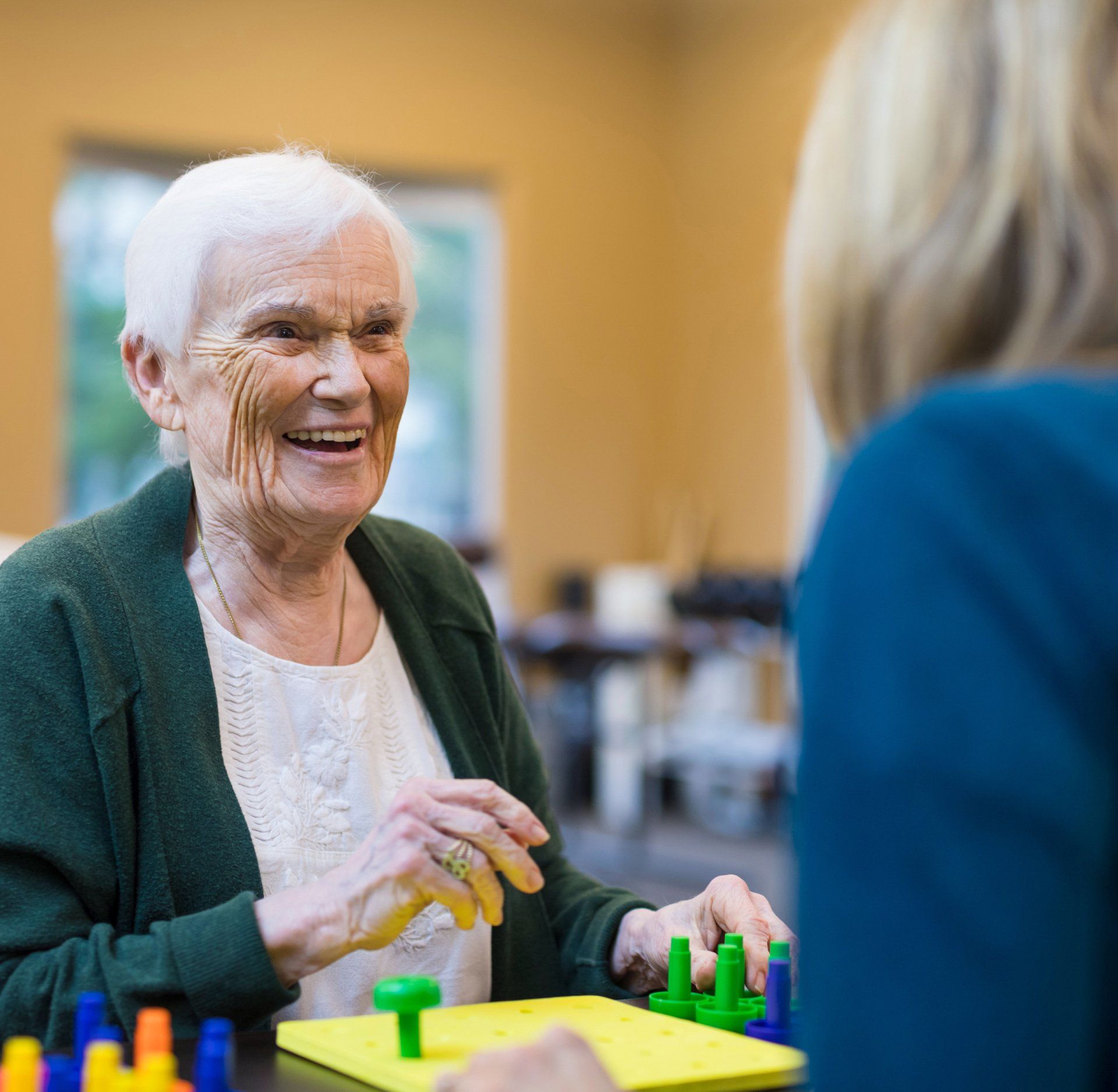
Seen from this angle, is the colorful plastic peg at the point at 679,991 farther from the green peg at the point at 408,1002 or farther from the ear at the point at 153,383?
the ear at the point at 153,383

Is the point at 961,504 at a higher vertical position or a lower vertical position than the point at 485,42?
lower

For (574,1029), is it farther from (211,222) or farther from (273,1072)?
(211,222)

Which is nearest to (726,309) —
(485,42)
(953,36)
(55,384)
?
(485,42)

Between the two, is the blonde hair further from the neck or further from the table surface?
the neck

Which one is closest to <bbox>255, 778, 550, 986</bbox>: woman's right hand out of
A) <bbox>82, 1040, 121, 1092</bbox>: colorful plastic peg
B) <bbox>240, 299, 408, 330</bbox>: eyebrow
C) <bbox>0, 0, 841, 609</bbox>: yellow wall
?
<bbox>82, 1040, 121, 1092</bbox>: colorful plastic peg

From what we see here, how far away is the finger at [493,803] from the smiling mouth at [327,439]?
1.72 feet

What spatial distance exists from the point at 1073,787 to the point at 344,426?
3.54ft

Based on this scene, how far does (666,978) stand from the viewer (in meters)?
1.38

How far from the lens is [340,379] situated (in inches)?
59.2

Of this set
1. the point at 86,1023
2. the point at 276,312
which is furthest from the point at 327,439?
the point at 86,1023

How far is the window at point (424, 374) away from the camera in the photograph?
6438 millimetres

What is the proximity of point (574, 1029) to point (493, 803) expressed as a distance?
250mm

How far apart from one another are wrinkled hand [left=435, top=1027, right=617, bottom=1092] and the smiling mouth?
0.90 metres

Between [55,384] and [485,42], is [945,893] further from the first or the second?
[485,42]
